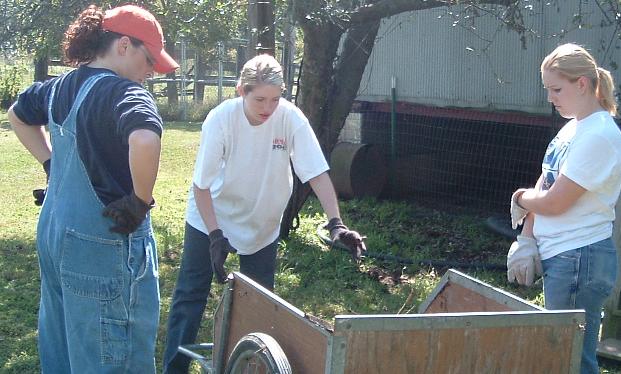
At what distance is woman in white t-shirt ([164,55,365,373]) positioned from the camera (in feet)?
12.9

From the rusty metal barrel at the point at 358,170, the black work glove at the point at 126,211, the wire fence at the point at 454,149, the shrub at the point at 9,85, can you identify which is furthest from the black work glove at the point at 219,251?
the shrub at the point at 9,85

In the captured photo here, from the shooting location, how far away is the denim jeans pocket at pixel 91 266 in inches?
126

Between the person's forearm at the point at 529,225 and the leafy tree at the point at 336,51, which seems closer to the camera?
the person's forearm at the point at 529,225

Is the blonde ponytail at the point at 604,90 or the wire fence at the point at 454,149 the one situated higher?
the blonde ponytail at the point at 604,90

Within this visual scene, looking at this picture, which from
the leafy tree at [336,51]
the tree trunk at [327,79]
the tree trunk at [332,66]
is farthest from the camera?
the tree trunk at [327,79]

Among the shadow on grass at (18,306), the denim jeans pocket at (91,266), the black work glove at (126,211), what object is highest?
the black work glove at (126,211)

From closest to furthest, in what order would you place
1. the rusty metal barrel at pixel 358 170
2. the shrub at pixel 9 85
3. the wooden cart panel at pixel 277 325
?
the wooden cart panel at pixel 277 325
the rusty metal barrel at pixel 358 170
the shrub at pixel 9 85

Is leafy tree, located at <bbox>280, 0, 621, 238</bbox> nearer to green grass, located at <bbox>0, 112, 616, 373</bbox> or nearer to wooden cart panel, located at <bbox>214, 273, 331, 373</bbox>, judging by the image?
green grass, located at <bbox>0, 112, 616, 373</bbox>

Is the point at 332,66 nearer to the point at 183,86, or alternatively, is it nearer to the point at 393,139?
the point at 393,139

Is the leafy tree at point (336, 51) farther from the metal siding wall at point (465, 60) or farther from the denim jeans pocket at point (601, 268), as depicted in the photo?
the denim jeans pocket at point (601, 268)

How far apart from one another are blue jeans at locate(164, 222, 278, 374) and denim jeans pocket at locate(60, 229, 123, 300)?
991 mm

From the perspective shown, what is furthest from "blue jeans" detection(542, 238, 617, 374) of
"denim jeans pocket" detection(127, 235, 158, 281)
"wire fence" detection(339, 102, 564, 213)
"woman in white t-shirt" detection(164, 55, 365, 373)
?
"wire fence" detection(339, 102, 564, 213)

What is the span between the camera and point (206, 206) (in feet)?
12.9

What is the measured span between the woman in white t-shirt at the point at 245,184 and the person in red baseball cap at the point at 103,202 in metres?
0.56
